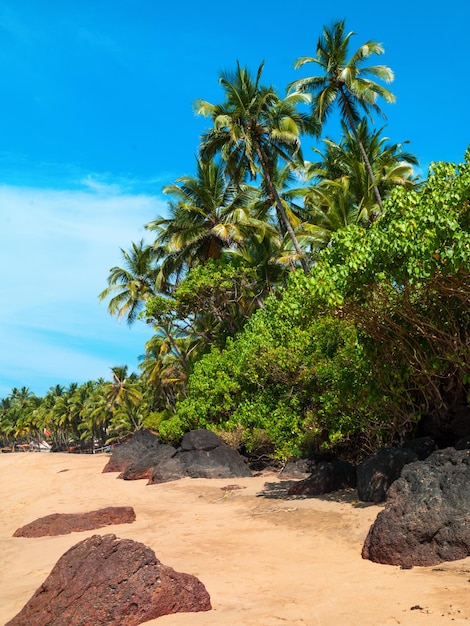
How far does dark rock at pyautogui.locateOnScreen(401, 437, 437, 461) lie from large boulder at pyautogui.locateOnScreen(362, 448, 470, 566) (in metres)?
2.31

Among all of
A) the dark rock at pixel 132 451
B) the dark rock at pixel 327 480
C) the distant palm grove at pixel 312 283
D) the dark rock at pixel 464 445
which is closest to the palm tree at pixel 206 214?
the distant palm grove at pixel 312 283

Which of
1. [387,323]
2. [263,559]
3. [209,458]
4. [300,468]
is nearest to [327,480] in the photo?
[387,323]

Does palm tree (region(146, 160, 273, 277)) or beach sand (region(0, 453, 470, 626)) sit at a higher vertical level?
palm tree (region(146, 160, 273, 277))

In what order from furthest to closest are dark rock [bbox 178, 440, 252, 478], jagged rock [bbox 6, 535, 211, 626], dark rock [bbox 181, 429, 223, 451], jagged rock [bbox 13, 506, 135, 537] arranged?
1. dark rock [bbox 181, 429, 223, 451]
2. dark rock [bbox 178, 440, 252, 478]
3. jagged rock [bbox 13, 506, 135, 537]
4. jagged rock [bbox 6, 535, 211, 626]

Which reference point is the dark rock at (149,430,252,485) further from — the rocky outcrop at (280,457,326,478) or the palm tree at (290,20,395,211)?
the palm tree at (290,20,395,211)

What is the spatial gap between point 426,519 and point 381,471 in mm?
2653

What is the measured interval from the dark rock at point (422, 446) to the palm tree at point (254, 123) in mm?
12645

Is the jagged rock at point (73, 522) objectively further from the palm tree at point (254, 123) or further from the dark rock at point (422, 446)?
the palm tree at point (254, 123)

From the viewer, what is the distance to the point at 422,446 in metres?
8.95

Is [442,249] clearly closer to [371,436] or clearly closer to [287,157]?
[371,436]

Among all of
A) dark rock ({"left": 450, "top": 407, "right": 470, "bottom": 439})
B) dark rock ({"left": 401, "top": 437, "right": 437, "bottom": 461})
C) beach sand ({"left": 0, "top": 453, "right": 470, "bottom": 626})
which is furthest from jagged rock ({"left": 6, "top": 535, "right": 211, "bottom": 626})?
dark rock ({"left": 450, "top": 407, "right": 470, "bottom": 439})

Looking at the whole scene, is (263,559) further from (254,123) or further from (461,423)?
(254,123)

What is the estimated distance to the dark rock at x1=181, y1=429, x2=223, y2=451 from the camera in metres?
16.2

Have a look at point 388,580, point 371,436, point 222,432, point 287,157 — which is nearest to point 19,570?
point 388,580
